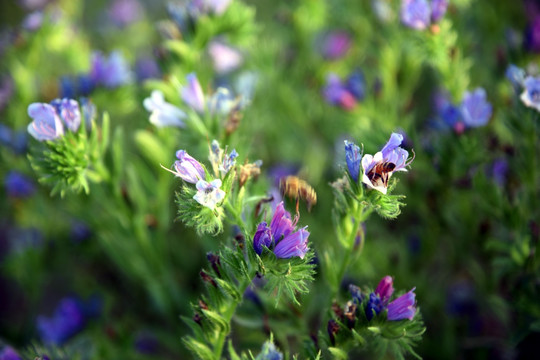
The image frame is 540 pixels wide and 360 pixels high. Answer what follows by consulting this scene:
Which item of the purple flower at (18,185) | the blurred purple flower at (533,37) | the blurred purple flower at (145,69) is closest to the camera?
the blurred purple flower at (533,37)

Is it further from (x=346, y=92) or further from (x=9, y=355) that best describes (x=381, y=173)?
(x=9, y=355)

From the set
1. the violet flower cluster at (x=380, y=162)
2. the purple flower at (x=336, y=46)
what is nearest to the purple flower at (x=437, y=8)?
the violet flower cluster at (x=380, y=162)

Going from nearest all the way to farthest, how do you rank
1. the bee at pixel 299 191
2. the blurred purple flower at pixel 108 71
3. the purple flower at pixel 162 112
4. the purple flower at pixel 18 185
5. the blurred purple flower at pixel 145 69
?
the bee at pixel 299 191, the purple flower at pixel 162 112, the blurred purple flower at pixel 108 71, the purple flower at pixel 18 185, the blurred purple flower at pixel 145 69

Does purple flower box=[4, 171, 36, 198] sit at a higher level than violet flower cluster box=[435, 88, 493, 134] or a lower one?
lower

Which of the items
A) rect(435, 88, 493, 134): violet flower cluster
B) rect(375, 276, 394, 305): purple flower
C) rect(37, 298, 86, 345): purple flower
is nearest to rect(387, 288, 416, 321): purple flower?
rect(375, 276, 394, 305): purple flower

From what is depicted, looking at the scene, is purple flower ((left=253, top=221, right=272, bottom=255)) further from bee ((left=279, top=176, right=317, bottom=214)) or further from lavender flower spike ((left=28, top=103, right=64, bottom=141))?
lavender flower spike ((left=28, top=103, right=64, bottom=141))

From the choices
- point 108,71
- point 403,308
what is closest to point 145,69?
point 108,71

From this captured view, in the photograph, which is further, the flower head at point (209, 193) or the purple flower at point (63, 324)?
the purple flower at point (63, 324)

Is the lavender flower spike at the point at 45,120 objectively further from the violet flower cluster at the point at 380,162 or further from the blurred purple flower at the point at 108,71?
the violet flower cluster at the point at 380,162
